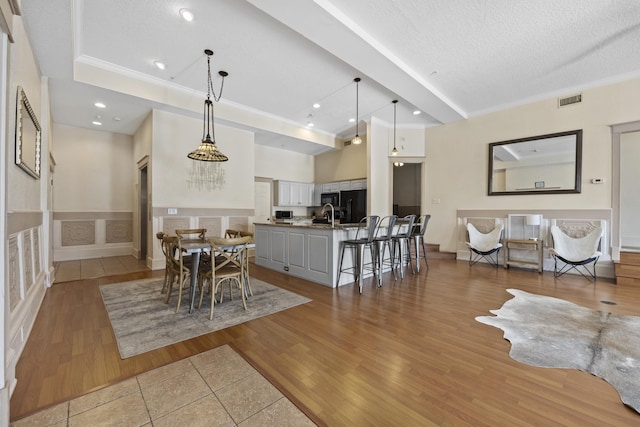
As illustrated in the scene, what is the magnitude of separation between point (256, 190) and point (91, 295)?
4.60m

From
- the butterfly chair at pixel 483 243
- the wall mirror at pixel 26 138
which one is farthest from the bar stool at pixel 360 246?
the wall mirror at pixel 26 138

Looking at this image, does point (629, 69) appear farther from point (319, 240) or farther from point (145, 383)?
point (145, 383)

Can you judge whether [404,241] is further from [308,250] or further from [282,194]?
[282,194]

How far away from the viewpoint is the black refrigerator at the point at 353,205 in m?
7.30

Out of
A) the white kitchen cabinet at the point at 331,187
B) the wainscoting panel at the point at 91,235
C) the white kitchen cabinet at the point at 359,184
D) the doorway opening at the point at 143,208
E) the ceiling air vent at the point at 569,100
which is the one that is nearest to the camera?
the ceiling air vent at the point at 569,100

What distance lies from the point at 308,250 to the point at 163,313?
7.18 feet

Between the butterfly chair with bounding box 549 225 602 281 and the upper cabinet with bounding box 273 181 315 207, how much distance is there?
20.2ft

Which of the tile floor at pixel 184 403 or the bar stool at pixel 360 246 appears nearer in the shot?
the tile floor at pixel 184 403

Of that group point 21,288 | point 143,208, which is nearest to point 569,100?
point 21,288

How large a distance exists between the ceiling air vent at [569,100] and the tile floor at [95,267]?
872 centimetres

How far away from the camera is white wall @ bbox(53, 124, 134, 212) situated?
600 centimetres

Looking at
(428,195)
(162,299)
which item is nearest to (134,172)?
(162,299)

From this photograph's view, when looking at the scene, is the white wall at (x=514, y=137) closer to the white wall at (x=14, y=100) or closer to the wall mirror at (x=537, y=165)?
the wall mirror at (x=537, y=165)

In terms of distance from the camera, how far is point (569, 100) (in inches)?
195
